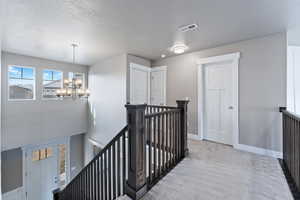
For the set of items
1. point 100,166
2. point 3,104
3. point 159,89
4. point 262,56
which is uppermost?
point 262,56

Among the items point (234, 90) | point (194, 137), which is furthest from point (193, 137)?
point (234, 90)

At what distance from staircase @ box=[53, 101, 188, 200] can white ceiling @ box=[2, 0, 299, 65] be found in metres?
1.53

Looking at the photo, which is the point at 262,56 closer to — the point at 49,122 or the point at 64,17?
the point at 64,17

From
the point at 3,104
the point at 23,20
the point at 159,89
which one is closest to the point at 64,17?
the point at 23,20

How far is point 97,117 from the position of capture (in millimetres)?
6121

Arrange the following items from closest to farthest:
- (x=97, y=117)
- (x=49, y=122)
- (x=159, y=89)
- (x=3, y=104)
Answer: (x=3, y=104)
(x=159, y=89)
(x=49, y=122)
(x=97, y=117)

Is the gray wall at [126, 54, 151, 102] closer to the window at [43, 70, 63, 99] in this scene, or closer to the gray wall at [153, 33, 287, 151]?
the gray wall at [153, 33, 287, 151]

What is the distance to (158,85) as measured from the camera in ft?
17.4

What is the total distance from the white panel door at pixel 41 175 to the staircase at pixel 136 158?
10.6 ft

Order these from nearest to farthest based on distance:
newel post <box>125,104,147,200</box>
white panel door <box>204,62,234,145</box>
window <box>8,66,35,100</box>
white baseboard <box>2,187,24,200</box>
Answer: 1. newel post <box>125,104,147,200</box>
2. white panel door <box>204,62,234,145</box>
3. window <box>8,66,35,100</box>
4. white baseboard <box>2,187,24,200</box>

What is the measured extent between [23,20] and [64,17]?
0.77 m

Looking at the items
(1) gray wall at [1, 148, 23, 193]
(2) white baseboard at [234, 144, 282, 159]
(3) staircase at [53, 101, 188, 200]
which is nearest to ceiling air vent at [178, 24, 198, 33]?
(3) staircase at [53, 101, 188, 200]

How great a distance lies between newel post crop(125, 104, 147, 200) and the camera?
2.03 metres

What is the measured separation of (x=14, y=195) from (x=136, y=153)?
578 cm
